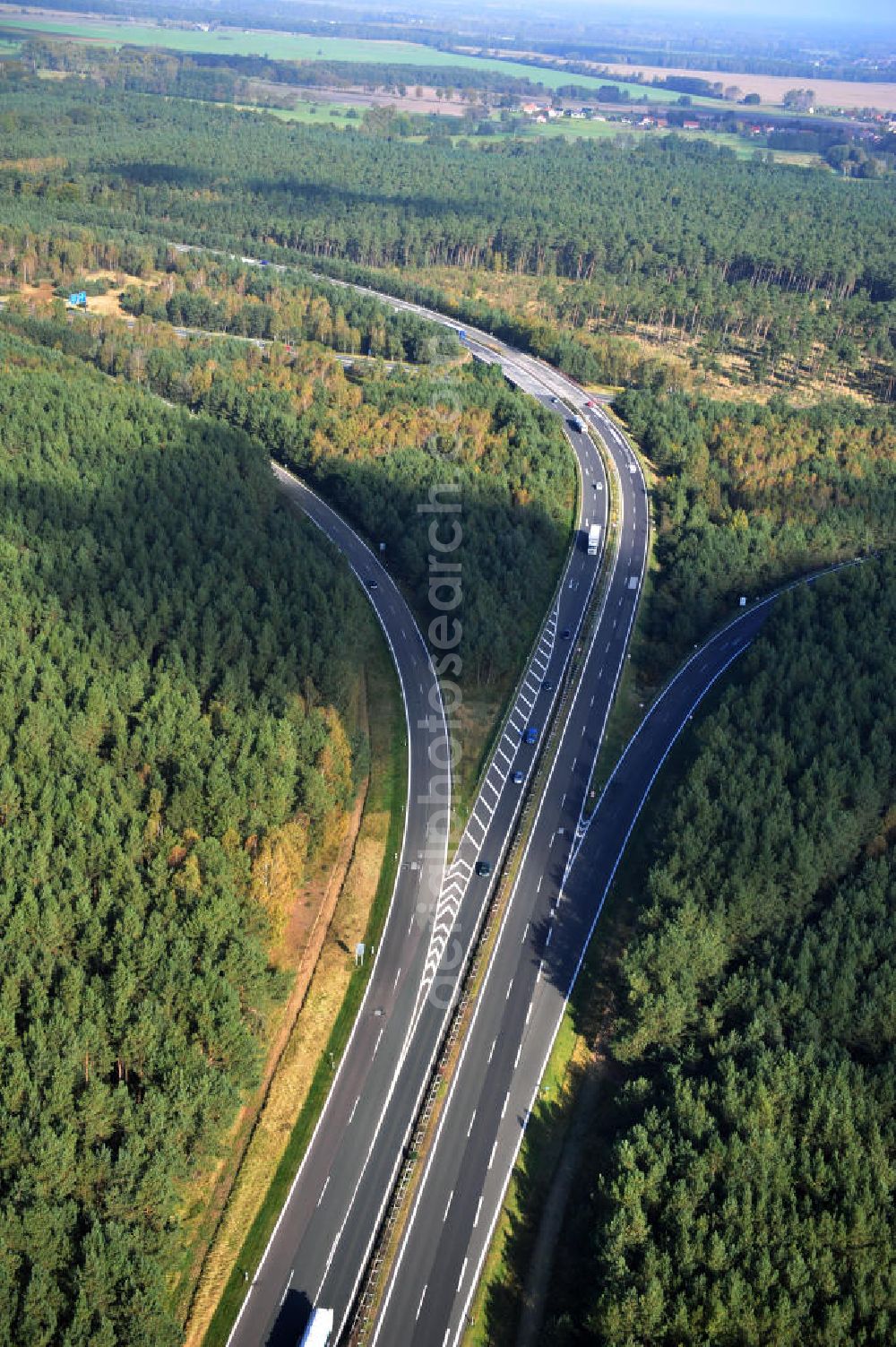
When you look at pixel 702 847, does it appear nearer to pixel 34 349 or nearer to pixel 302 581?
pixel 302 581

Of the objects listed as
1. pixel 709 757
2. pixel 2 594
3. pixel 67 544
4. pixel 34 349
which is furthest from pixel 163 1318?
pixel 34 349

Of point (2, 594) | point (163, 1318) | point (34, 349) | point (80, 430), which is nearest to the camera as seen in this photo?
point (163, 1318)

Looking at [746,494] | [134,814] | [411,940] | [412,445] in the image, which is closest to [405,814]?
[411,940]

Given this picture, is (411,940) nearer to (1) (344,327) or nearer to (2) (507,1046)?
(2) (507,1046)

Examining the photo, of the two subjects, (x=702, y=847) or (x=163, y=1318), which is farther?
(x=702, y=847)

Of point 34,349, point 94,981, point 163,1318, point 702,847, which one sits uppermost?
point 34,349

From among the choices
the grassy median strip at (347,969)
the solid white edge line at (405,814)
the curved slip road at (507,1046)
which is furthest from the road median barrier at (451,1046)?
the grassy median strip at (347,969)

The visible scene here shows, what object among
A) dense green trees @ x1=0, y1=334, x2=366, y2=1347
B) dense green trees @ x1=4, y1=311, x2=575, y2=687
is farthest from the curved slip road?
dense green trees @ x1=4, y1=311, x2=575, y2=687
